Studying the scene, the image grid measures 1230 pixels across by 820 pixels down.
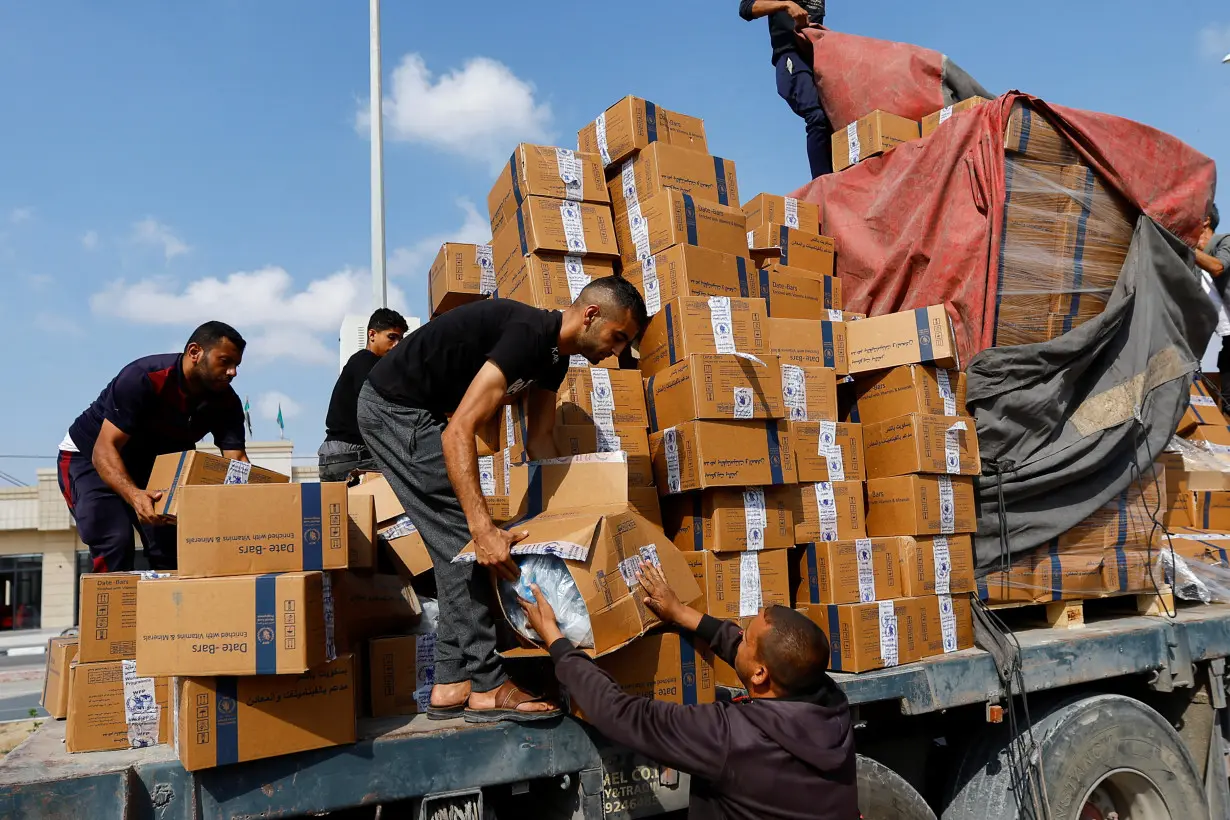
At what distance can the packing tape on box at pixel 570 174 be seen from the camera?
3848 millimetres

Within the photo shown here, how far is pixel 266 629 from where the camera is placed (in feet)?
6.98

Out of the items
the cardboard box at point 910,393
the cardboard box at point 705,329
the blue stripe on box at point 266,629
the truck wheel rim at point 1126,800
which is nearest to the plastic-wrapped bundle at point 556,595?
the blue stripe on box at point 266,629

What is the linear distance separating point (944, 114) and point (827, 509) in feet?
7.77

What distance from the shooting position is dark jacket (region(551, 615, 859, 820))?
7.07 ft

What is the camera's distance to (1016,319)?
13.2ft

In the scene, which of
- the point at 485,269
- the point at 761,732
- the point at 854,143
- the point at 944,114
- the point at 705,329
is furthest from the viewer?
the point at 854,143

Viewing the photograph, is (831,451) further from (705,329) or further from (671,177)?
(671,177)

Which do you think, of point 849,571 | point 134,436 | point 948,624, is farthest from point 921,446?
point 134,436

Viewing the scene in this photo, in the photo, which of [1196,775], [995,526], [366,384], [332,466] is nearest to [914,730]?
[995,526]

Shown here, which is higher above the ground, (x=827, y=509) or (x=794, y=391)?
(x=794, y=391)

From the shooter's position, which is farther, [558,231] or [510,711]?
[558,231]

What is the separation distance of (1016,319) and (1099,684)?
1662mm

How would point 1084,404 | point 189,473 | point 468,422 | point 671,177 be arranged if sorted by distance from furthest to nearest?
1. point 1084,404
2. point 671,177
3. point 189,473
4. point 468,422

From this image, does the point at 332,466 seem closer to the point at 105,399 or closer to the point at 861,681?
the point at 105,399
